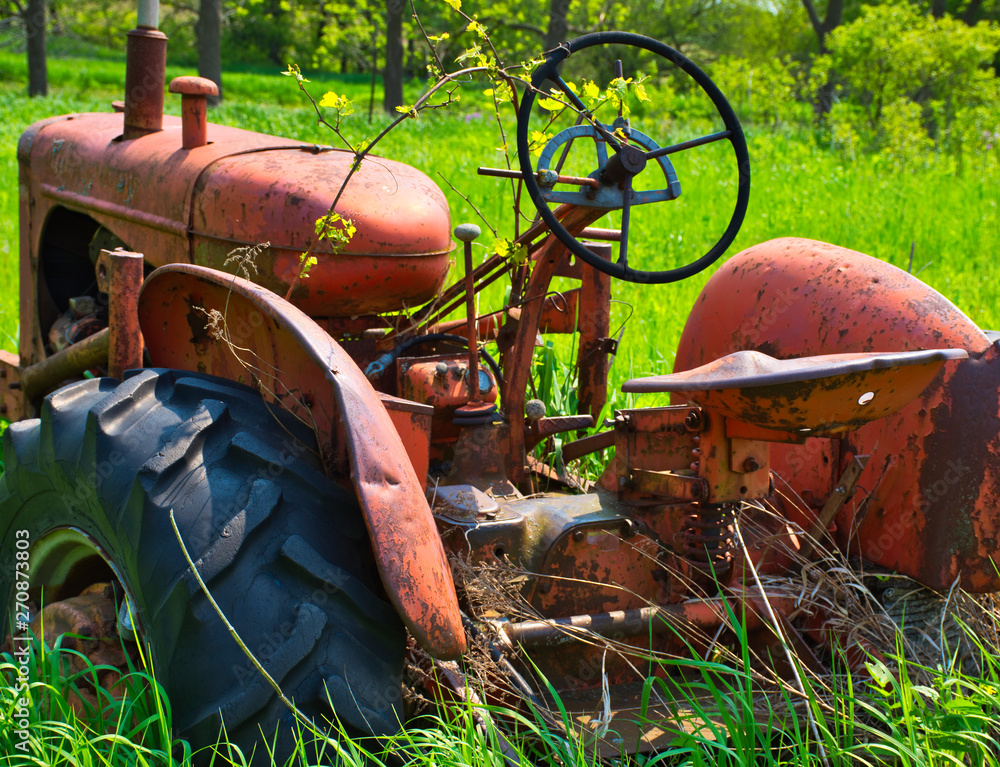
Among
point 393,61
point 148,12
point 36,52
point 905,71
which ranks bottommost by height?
point 148,12

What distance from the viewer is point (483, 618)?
5.98 ft

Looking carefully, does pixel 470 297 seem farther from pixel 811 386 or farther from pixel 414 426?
pixel 811 386

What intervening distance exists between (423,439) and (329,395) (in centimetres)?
24

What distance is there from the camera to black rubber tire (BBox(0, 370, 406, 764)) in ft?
4.54

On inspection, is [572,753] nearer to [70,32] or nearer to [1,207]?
[1,207]

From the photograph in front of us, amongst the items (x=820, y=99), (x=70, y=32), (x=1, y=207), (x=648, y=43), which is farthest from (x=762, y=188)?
(x=70, y=32)

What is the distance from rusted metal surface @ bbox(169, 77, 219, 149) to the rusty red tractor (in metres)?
0.01

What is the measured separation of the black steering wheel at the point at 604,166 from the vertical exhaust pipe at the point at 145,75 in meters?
1.56

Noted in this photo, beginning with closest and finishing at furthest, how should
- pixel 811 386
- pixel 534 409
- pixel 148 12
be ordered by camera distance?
pixel 811 386, pixel 534 409, pixel 148 12

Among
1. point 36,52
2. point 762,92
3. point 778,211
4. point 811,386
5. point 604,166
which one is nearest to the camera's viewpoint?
point 811,386

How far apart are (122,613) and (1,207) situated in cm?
745

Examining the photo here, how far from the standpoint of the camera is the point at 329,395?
67.5 inches

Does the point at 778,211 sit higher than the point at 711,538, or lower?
higher

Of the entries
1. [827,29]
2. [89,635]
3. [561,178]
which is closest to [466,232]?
[561,178]
